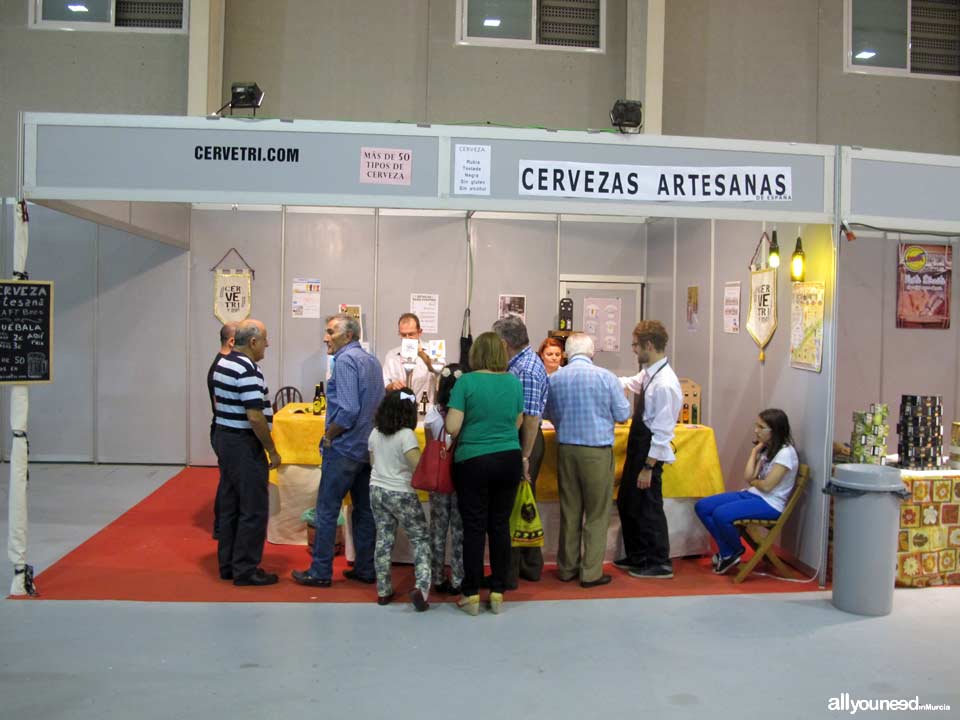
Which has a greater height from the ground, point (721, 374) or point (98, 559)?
point (721, 374)

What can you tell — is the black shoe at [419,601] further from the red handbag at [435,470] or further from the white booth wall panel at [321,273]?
the white booth wall panel at [321,273]

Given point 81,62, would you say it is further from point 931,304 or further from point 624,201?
point 931,304

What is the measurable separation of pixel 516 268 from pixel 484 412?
14.6 ft

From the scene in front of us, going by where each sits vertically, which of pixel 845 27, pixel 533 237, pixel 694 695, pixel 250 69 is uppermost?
pixel 845 27

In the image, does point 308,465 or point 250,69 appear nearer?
point 308,465

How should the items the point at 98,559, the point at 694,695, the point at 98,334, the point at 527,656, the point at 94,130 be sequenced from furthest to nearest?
the point at 98,334 < the point at 98,559 < the point at 94,130 < the point at 527,656 < the point at 694,695

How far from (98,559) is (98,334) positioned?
3.73 m

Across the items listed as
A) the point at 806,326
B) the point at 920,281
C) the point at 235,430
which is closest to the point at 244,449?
the point at 235,430

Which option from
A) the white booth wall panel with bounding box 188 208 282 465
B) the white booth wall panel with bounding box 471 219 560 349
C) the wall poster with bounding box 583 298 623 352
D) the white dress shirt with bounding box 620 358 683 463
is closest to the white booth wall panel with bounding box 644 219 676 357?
the wall poster with bounding box 583 298 623 352

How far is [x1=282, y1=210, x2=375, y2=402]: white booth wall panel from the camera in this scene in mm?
8500

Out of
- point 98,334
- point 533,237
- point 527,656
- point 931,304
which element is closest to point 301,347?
point 98,334

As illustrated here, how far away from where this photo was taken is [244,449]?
4.90m

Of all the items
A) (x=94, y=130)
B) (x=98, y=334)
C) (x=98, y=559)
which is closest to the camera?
(x=94, y=130)

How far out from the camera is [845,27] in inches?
356
